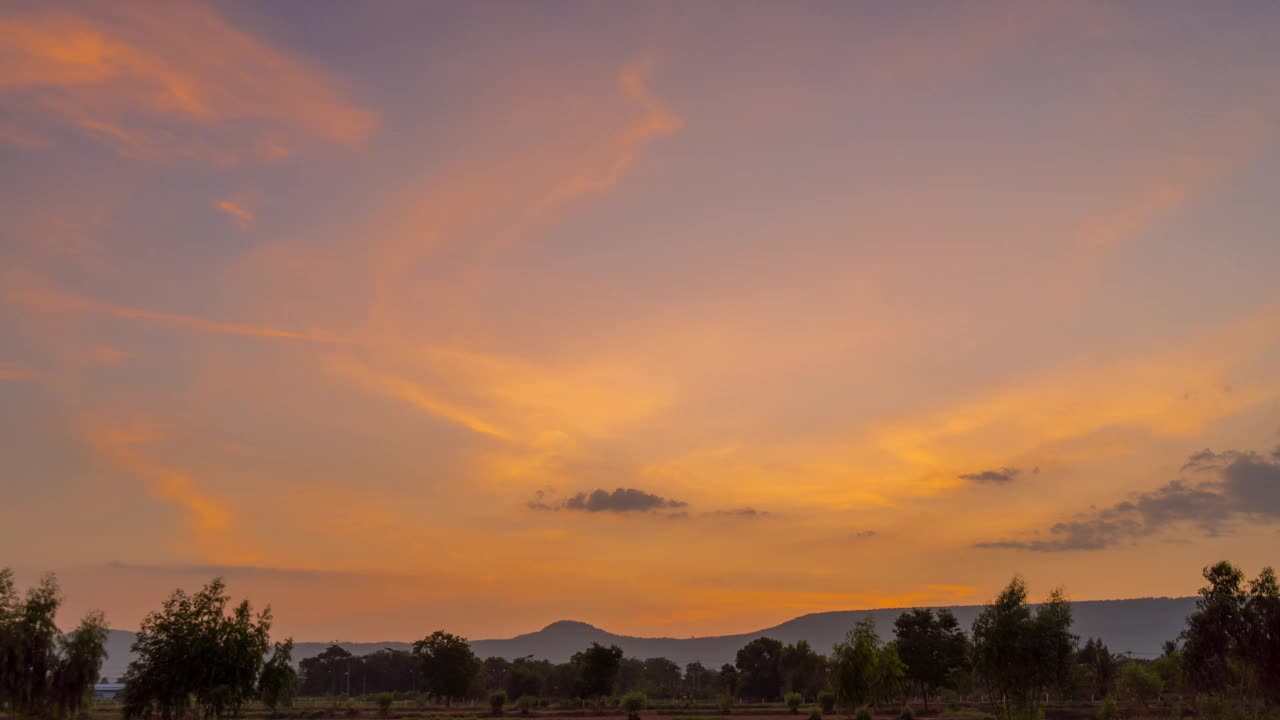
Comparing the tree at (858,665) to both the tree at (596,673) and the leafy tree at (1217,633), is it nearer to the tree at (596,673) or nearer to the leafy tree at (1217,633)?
the leafy tree at (1217,633)

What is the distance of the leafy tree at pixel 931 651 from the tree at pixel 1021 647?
5455 centimetres

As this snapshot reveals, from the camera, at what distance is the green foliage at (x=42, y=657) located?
149 ft

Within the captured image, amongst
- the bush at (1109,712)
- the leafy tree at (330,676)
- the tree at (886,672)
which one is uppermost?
the tree at (886,672)

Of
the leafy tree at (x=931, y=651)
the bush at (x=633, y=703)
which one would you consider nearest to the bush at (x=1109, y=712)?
the leafy tree at (x=931, y=651)

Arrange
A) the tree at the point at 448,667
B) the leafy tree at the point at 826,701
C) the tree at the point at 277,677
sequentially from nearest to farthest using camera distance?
the tree at the point at 277,677 < the leafy tree at the point at 826,701 < the tree at the point at 448,667

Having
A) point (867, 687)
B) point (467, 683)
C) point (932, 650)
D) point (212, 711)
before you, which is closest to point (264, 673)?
point (212, 711)

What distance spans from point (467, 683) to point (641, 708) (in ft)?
109

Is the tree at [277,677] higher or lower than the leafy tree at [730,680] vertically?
higher

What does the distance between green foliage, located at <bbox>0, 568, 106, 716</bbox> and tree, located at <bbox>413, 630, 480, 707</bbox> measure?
86.7 metres

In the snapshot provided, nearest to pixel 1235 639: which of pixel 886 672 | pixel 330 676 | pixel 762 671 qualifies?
pixel 886 672

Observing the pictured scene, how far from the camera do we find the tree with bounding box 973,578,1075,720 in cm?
6338

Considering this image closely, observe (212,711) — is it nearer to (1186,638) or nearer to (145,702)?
(145,702)

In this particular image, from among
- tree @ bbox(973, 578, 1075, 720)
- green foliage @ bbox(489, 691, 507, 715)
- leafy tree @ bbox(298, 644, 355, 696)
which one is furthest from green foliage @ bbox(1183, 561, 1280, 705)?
leafy tree @ bbox(298, 644, 355, 696)

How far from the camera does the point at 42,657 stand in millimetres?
46562
